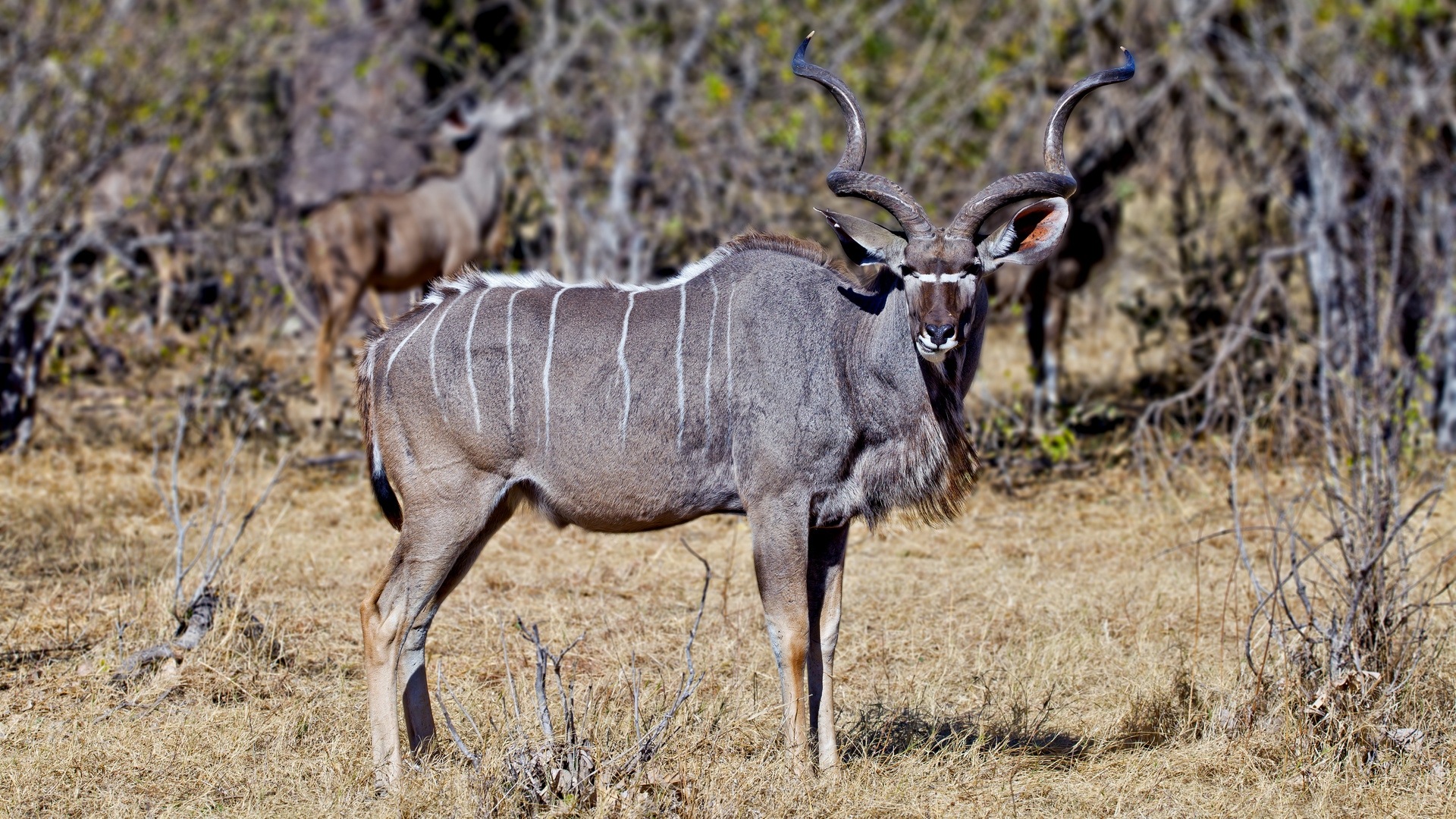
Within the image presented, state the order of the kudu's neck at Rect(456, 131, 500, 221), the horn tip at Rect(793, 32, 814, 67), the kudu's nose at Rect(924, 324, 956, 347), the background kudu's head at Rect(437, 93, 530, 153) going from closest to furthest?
1. the kudu's nose at Rect(924, 324, 956, 347)
2. the horn tip at Rect(793, 32, 814, 67)
3. the kudu's neck at Rect(456, 131, 500, 221)
4. the background kudu's head at Rect(437, 93, 530, 153)

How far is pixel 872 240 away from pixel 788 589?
905 mm

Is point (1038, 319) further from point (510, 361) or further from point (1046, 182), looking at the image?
point (510, 361)

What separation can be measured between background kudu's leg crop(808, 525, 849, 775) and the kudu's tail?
1.08m

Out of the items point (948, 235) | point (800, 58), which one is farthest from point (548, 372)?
point (800, 58)

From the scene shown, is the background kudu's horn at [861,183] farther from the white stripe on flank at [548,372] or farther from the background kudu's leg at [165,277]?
the background kudu's leg at [165,277]

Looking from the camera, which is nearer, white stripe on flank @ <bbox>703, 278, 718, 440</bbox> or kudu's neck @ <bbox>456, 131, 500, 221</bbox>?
white stripe on flank @ <bbox>703, 278, 718, 440</bbox>

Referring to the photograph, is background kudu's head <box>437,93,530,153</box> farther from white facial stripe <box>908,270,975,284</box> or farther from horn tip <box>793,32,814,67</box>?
white facial stripe <box>908,270,975,284</box>

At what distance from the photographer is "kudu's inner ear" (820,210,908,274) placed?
3486 mm

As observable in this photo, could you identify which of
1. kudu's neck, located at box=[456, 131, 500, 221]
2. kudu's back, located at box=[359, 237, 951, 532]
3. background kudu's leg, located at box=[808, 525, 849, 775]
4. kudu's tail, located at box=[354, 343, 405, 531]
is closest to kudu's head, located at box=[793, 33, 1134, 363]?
kudu's back, located at box=[359, 237, 951, 532]

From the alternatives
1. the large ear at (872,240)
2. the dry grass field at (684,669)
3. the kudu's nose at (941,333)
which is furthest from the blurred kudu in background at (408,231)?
the kudu's nose at (941,333)

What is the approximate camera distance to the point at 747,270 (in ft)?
12.0

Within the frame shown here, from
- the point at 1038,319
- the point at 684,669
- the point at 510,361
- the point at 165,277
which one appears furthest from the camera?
the point at 165,277

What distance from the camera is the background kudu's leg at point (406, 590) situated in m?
3.39

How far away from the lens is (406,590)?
3.42m
